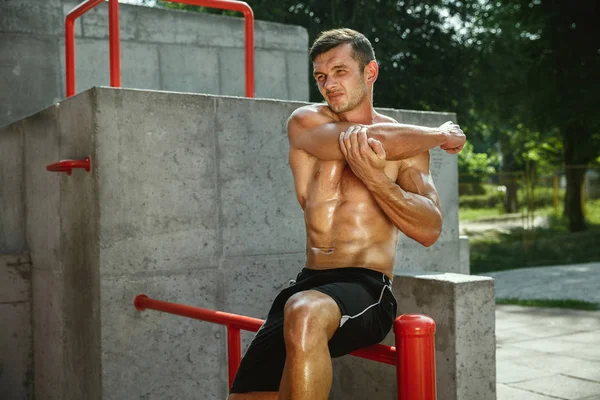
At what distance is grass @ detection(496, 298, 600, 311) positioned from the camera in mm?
9570

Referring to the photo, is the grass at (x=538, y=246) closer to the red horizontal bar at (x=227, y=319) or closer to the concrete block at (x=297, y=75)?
the concrete block at (x=297, y=75)

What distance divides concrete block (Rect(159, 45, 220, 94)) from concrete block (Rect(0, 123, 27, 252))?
2.65m

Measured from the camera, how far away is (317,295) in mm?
2486

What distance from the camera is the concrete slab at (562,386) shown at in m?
5.25

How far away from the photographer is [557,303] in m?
9.97

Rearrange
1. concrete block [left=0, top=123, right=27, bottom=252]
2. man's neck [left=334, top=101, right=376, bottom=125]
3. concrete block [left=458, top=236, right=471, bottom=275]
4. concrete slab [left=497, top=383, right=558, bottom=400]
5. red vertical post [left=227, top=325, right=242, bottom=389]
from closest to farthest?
man's neck [left=334, top=101, right=376, bottom=125] < red vertical post [left=227, top=325, right=242, bottom=389] < concrete slab [left=497, top=383, right=558, bottom=400] < concrete block [left=0, top=123, right=27, bottom=252] < concrete block [left=458, top=236, right=471, bottom=275]

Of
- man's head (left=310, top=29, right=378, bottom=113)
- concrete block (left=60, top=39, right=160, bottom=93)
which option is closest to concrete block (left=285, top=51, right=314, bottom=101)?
concrete block (left=60, top=39, right=160, bottom=93)

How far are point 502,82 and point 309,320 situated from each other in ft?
49.7

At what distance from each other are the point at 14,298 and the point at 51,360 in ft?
1.90

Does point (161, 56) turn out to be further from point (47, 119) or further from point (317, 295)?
point (317, 295)

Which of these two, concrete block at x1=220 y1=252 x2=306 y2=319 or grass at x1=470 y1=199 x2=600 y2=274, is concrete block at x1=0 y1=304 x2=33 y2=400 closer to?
concrete block at x1=220 y1=252 x2=306 y2=319

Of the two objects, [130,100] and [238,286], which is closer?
[130,100]

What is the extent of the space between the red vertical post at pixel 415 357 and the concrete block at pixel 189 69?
6.26 m

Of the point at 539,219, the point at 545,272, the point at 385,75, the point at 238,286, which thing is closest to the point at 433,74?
the point at 385,75
